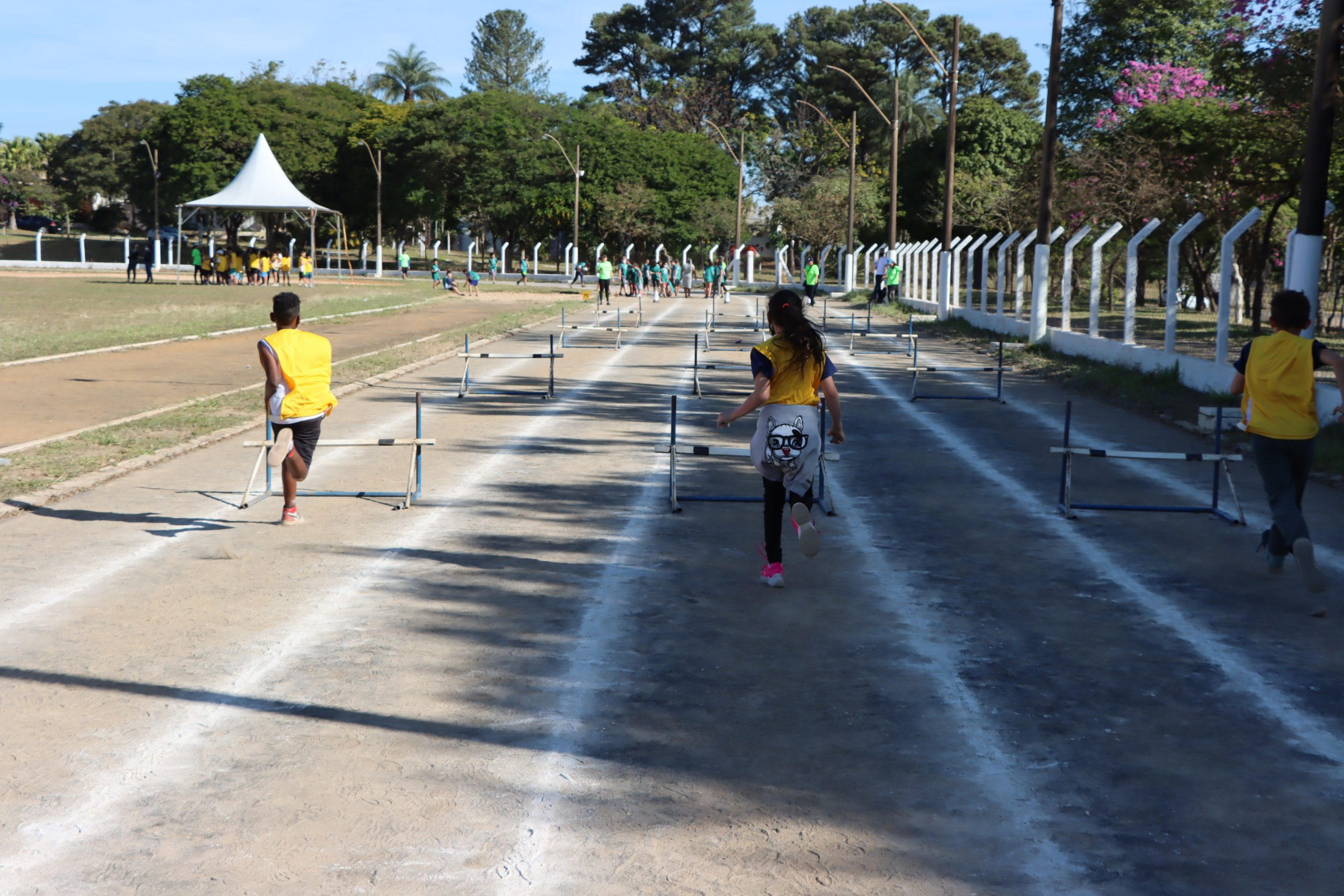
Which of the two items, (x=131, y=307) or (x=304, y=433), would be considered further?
(x=131, y=307)

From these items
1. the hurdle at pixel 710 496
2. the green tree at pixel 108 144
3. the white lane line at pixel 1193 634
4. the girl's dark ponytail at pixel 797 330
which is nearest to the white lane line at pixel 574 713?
the hurdle at pixel 710 496

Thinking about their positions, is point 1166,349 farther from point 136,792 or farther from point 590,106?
point 590,106

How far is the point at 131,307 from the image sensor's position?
36.2 m

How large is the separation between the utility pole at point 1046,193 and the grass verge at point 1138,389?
2.47 ft

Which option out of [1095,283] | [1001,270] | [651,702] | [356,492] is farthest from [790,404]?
[1001,270]

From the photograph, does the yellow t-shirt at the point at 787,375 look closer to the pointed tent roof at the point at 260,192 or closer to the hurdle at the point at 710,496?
the hurdle at the point at 710,496

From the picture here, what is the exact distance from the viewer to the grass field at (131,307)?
2458cm

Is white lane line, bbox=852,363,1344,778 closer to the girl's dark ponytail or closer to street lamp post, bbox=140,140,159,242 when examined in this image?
the girl's dark ponytail

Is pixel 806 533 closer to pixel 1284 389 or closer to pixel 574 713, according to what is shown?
pixel 574 713

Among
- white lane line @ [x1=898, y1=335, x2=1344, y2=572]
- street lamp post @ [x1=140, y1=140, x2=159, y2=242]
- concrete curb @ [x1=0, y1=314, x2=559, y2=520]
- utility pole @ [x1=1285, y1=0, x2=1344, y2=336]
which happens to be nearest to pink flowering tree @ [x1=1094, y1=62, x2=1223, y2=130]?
utility pole @ [x1=1285, y1=0, x2=1344, y2=336]

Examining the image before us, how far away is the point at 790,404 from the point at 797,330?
1.30 feet

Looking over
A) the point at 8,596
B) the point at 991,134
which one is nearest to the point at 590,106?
the point at 991,134

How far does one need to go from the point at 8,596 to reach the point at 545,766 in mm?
3796

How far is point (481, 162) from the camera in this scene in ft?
251
